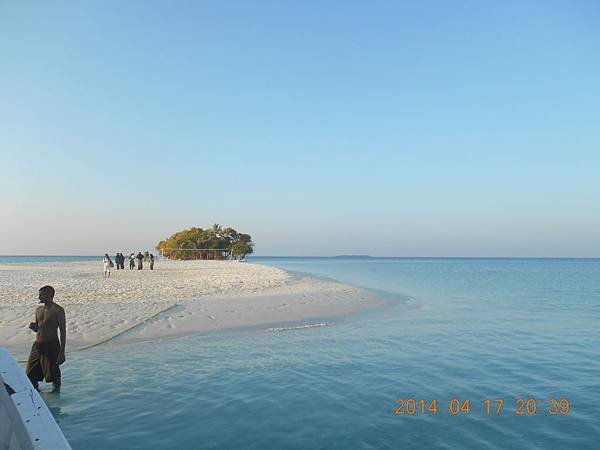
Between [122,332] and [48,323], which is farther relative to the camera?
[122,332]

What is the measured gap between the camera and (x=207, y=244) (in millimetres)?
98250

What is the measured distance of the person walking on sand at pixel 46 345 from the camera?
7.03m

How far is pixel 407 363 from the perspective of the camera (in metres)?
9.74

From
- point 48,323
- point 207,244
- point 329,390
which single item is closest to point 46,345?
point 48,323

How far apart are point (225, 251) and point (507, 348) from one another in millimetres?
92372

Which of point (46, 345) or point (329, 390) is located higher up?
point (46, 345)

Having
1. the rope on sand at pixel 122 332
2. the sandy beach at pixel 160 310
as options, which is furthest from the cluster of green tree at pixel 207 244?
the rope on sand at pixel 122 332

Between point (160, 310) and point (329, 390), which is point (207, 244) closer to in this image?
point (160, 310)

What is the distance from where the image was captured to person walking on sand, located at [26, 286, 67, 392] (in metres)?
7.03

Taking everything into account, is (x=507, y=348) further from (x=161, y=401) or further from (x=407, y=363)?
(x=161, y=401)

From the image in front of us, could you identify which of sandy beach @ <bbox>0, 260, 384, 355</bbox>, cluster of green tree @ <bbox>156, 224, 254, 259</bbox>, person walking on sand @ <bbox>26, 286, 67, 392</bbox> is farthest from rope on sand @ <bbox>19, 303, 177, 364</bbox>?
cluster of green tree @ <bbox>156, 224, 254, 259</bbox>

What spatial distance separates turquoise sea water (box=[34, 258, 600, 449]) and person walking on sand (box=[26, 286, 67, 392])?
42 cm

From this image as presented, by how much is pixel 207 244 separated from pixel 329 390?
92989 mm

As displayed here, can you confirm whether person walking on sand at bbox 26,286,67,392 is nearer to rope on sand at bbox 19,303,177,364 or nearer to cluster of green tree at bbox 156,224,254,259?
rope on sand at bbox 19,303,177,364
